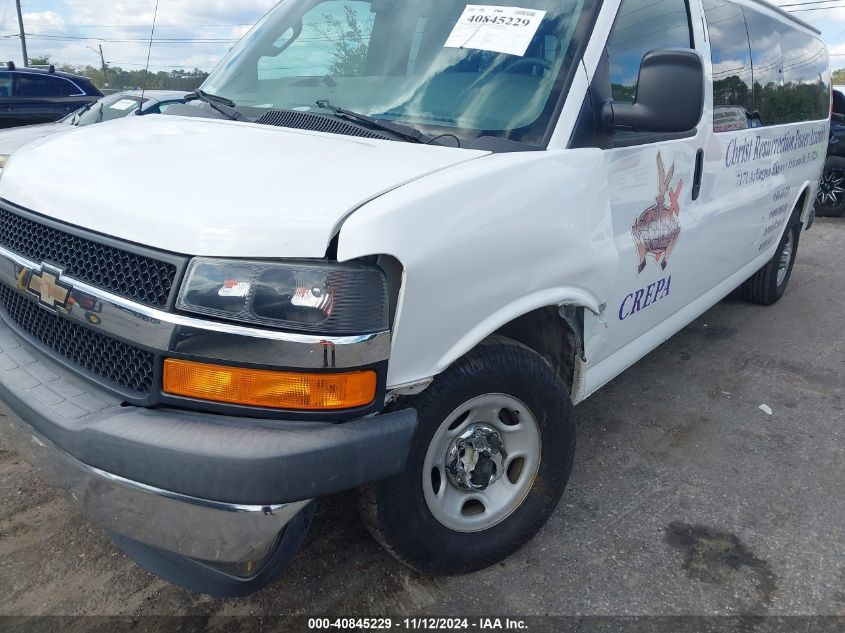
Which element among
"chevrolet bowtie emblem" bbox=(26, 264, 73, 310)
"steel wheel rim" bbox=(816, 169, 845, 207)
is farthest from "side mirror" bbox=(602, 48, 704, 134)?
"steel wheel rim" bbox=(816, 169, 845, 207)

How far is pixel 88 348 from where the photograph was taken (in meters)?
1.99

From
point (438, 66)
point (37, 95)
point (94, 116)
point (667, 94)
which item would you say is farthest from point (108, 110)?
point (667, 94)

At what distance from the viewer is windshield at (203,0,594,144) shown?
243 cm

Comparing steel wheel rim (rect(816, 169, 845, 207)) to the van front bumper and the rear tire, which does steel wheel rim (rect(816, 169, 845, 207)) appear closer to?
the rear tire

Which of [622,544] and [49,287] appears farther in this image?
[622,544]

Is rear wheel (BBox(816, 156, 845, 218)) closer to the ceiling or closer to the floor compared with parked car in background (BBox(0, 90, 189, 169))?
closer to the floor

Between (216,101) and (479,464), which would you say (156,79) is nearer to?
(216,101)

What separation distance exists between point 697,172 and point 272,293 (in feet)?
7.70

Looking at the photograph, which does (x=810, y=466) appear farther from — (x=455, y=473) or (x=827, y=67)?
(x=827, y=67)

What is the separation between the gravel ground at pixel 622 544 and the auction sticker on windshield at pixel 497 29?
167 centimetres

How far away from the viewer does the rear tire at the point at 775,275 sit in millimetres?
5500

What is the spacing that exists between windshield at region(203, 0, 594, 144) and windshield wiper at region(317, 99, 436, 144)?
0.05m

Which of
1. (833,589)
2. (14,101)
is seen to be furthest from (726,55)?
(14,101)

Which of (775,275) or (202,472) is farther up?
(202,472)
